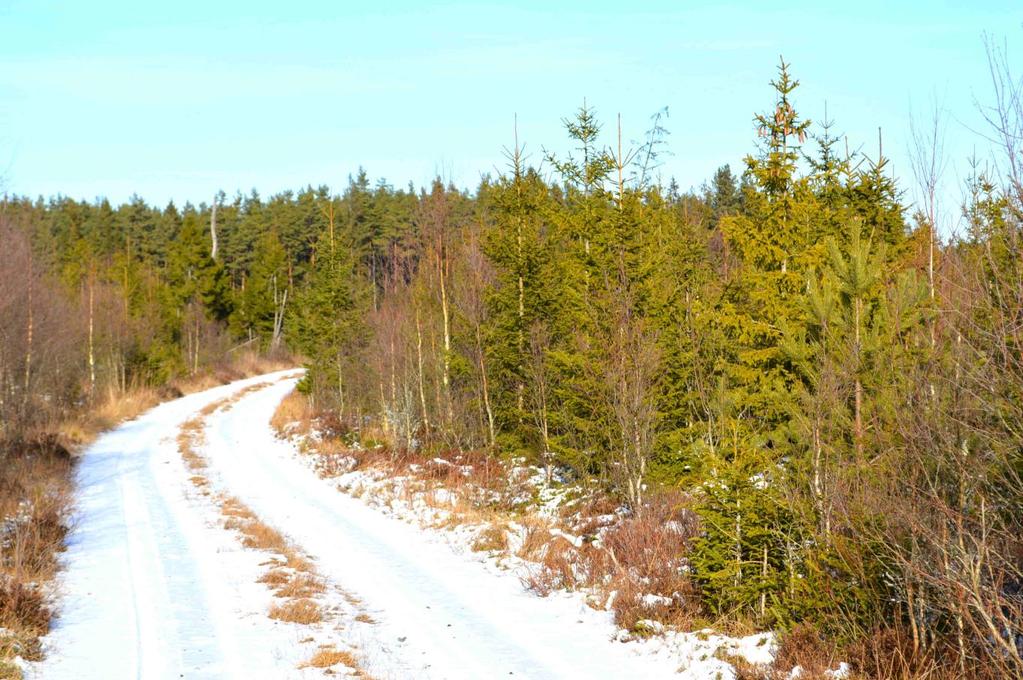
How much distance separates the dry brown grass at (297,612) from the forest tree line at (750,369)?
503 centimetres

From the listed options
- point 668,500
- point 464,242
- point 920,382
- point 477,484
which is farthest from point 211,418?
point 920,382

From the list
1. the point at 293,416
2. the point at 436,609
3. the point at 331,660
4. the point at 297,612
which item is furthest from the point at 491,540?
the point at 293,416

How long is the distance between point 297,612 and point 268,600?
934 mm

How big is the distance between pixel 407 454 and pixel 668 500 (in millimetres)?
10179

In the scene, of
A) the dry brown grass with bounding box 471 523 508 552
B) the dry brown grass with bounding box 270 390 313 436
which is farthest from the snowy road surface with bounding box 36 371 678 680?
the dry brown grass with bounding box 270 390 313 436

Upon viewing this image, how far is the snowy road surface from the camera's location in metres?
9.07

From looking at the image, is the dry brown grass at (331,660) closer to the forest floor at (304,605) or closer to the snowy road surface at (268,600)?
the forest floor at (304,605)

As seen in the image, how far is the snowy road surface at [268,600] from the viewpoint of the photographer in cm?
907

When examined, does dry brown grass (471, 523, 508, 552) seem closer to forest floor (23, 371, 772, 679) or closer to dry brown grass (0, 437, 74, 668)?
forest floor (23, 371, 772, 679)

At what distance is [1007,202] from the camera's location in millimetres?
6066

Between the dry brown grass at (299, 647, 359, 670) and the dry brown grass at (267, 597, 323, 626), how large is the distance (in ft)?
4.20

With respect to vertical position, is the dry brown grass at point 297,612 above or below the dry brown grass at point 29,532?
below

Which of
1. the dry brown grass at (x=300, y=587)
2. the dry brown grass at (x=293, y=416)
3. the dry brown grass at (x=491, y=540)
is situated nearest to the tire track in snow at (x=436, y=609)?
the dry brown grass at (x=300, y=587)

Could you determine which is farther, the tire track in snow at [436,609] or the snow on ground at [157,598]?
the tire track in snow at [436,609]
